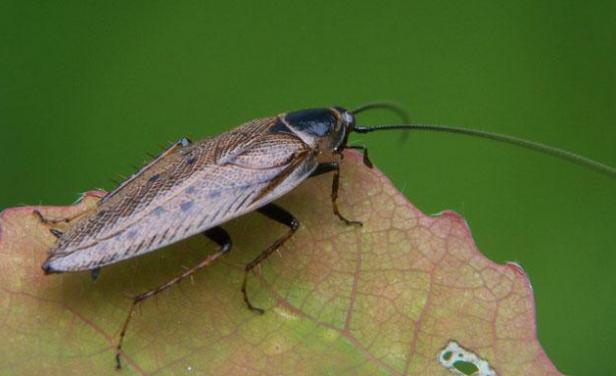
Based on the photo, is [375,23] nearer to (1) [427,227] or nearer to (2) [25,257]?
(1) [427,227]

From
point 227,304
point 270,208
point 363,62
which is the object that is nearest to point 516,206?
point 363,62

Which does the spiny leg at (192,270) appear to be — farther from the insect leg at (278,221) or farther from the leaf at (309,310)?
the insect leg at (278,221)

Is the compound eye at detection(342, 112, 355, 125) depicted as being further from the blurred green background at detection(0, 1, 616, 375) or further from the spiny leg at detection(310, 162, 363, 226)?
the blurred green background at detection(0, 1, 616, 375)

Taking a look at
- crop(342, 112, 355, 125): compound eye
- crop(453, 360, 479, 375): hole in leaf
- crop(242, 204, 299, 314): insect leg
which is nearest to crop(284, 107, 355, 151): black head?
crop(342, 112, 355, 125): compound eye

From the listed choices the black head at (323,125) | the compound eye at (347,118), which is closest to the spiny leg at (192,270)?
the black head at (323,125)

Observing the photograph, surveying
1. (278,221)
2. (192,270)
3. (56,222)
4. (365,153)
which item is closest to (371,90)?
(365,153)

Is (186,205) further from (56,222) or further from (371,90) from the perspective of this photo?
(371,90)

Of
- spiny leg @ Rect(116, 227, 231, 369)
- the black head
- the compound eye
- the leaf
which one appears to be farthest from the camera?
the compound eye
